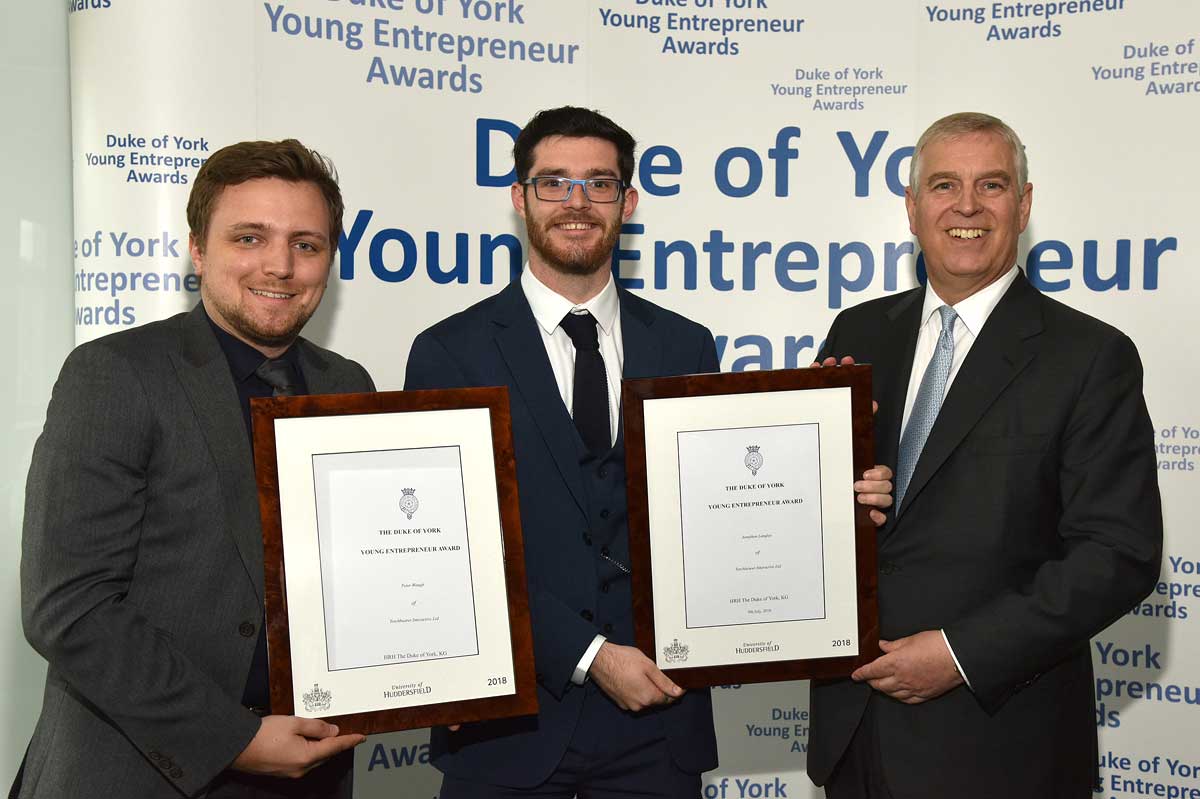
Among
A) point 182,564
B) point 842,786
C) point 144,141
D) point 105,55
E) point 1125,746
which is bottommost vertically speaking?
point 1125,746

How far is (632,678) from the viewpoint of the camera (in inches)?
94.1

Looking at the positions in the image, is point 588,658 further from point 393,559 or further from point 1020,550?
point 1020,550

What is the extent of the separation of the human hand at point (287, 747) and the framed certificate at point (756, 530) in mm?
787

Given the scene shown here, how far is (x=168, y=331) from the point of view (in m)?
2.20

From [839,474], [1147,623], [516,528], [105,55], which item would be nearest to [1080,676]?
[839,474]

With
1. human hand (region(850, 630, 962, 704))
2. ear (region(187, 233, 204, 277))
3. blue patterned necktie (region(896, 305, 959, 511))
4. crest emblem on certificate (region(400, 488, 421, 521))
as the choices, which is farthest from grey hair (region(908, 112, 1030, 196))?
ear (region(187, 233, 204, 277))

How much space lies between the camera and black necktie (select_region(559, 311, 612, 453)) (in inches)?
103

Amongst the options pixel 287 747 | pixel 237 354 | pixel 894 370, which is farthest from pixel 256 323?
pixel 894 370

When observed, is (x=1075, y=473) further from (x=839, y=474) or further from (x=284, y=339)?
(x=284, y=339)

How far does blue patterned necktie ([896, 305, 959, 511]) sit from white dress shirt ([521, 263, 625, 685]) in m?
0.79

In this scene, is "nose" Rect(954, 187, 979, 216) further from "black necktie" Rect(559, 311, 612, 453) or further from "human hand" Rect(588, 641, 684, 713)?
"human hand" Rect(588, 641, 684, 713)

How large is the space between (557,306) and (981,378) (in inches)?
46.2

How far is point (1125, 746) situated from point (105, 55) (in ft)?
16.7

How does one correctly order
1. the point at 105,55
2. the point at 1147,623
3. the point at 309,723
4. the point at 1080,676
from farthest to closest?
the point at 1147,623, the point at 105,55, the point at 1080,676, the point at 309,723
